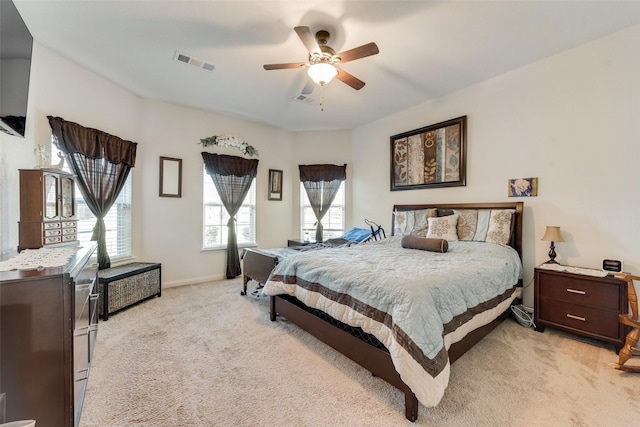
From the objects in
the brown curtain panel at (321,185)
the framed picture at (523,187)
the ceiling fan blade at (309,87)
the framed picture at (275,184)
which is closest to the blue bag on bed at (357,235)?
the brown curtain panel at (321,185)

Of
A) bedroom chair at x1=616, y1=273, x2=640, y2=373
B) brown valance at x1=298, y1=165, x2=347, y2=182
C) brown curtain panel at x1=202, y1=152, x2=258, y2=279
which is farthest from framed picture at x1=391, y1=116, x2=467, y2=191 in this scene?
brown curtain panel at x1=202, y1=152, x2=258, y2=279

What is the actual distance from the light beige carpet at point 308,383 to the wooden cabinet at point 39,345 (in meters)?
0.38

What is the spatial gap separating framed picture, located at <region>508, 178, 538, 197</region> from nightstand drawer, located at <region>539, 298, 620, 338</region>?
4.11ft

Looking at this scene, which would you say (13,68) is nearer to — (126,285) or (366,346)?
(126,285)

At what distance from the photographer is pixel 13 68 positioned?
1907 millimetres

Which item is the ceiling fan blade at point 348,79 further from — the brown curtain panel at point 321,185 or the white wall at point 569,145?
the brown curtain panel at point 321,185

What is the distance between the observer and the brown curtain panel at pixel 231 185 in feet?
15.2

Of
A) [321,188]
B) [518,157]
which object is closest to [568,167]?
[518,157]

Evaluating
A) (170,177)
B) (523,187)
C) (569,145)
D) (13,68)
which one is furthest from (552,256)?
(170,177)

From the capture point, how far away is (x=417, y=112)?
14.1ft

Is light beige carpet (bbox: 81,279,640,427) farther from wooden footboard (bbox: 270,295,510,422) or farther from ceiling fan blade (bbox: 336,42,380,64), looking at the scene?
ceiling fan blade (bbox: 336,42,380,64)

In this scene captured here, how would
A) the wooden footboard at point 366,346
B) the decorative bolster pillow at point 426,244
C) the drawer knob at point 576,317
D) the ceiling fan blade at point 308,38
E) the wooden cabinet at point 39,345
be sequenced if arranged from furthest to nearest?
the decorative bolster pillow at point 426,244
the drawer knob at point 576,317
the ceiling fan blade at point 308,38
the wooden footboard at point 366,346
the wooden cabinet at point 39,345

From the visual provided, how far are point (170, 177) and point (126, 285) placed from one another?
180 cm

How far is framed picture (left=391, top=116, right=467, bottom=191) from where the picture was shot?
374 centimetres
